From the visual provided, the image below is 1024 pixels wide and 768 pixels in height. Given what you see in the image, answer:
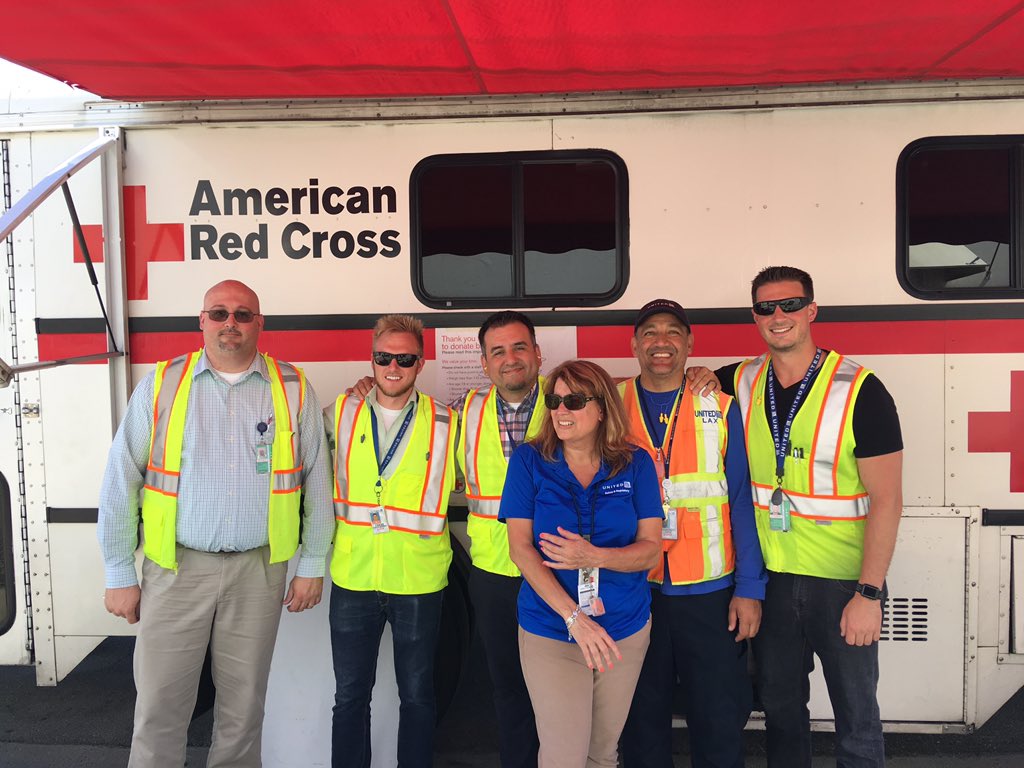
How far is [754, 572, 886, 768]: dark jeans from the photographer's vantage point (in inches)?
92.0

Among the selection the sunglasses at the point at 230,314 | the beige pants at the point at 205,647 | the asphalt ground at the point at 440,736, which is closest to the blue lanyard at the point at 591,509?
the beige pants at the point at 205,647

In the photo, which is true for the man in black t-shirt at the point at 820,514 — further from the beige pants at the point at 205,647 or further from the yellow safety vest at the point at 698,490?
the beige pants at the point at 205,647

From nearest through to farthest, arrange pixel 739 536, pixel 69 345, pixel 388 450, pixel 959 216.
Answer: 1. pixel 739 536
2. pixel 388 450
3. pixel 959 216
4. pixel 69 345

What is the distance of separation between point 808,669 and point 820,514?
598mm

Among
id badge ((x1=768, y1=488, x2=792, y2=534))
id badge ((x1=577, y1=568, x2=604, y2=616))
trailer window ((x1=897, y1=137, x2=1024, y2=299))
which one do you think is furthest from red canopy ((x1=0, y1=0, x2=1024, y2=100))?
id badge ((x1=577, y1=568, x2=604, y2=616))

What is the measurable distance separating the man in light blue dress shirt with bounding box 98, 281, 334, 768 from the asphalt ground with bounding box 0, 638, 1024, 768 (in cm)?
61

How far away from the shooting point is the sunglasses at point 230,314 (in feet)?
8.04

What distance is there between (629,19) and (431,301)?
1.30 metres

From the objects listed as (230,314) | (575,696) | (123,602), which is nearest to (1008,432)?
(575,696)

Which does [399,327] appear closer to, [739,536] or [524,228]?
[524,228]

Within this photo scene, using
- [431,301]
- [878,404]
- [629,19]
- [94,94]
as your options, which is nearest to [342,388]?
[431,301]

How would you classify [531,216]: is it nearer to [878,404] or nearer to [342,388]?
[342,388]

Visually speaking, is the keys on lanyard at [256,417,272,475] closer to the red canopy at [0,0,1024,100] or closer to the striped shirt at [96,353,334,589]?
the striped shirt at [96,353,334,589]

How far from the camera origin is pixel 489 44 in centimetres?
245
